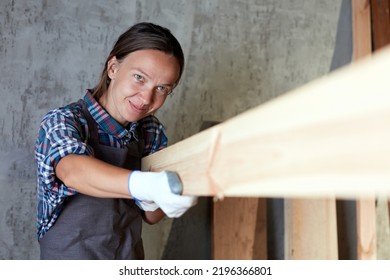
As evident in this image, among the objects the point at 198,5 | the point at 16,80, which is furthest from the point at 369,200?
the point at 16,80

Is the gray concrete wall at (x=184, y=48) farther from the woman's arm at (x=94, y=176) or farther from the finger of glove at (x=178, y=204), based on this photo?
the finger of glove at (x=178, y=204)

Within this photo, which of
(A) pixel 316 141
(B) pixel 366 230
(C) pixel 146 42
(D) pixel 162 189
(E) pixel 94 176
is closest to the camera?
(A) pixel 316 141

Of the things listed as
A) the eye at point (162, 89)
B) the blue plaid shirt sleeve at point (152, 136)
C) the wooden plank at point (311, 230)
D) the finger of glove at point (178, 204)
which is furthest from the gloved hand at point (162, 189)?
the wooden plank at point (311, 230)

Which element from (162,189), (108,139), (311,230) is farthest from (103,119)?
(311,230)

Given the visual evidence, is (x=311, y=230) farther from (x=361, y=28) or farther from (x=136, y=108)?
(x=136, y=108)

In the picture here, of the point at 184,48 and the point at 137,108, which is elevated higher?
the point at 184,48

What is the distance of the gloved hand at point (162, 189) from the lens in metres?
0.84

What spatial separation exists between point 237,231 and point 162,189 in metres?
1.11

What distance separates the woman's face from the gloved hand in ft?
1.36

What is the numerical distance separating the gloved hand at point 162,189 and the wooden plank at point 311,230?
3.61ft

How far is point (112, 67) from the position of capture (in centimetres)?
137
